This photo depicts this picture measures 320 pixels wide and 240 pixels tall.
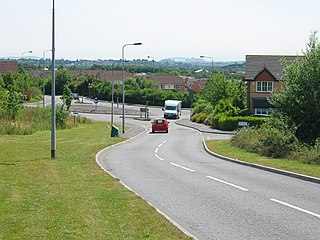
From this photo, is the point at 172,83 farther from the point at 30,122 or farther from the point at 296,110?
the point at 296,110

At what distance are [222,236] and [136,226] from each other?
5.22 feet

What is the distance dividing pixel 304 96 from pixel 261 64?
42877mm

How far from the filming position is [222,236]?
10.4 m

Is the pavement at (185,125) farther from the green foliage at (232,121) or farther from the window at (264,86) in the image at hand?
the window at (264,86)

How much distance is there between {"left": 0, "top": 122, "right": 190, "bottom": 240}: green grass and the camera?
1011 centimetres

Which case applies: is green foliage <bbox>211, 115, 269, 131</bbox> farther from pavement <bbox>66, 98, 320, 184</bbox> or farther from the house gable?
the house gable

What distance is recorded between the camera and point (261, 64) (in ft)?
240

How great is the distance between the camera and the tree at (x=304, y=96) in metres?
30.9

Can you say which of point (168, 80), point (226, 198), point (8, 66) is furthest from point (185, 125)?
point (8, 66)

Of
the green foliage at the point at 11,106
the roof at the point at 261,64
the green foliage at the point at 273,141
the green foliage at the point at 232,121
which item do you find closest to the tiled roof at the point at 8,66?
the roof at the point at 261,64

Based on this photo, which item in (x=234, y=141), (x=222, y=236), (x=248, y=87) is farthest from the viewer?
(x=248, y=87)

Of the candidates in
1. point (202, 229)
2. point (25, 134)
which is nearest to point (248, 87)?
point (25, 134)

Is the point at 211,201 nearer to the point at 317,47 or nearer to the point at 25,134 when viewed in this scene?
the point at 317,47

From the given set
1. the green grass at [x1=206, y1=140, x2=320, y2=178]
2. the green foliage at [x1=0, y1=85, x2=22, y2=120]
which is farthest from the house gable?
the green grass at [x1=206, y1=140, x2=320, y2=178]
